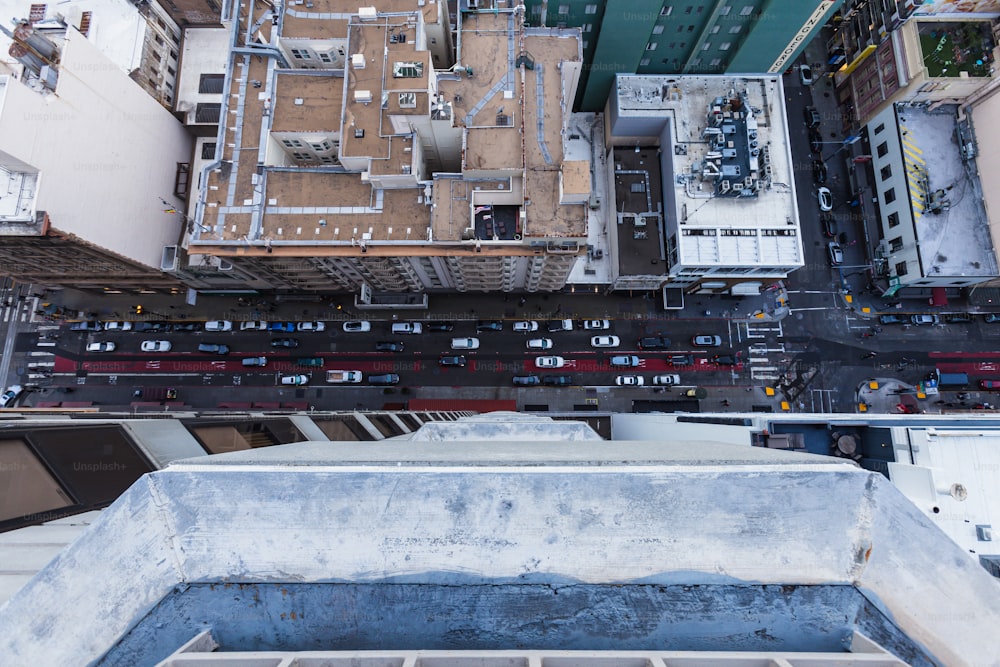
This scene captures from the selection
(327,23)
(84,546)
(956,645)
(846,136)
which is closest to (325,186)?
(327,23)

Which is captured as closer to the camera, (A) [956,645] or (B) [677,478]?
(A) [956,645]

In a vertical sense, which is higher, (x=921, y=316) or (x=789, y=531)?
(x=921, y=316)

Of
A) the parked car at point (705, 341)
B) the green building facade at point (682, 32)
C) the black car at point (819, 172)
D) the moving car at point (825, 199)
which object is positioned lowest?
the parked car at point (705, 341)

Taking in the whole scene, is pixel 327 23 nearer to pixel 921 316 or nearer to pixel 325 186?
pixel 325 186

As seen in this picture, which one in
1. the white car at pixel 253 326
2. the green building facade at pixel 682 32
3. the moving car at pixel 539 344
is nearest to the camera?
the green building facade at pixel 682 32

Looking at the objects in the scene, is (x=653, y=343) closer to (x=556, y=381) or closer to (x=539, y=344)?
(x=556, y=381)

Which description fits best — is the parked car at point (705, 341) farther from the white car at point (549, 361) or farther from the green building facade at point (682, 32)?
the green building facade at point (682, 32)

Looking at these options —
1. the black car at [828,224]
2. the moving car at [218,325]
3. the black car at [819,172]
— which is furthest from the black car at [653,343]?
the moving car at [218,325]
